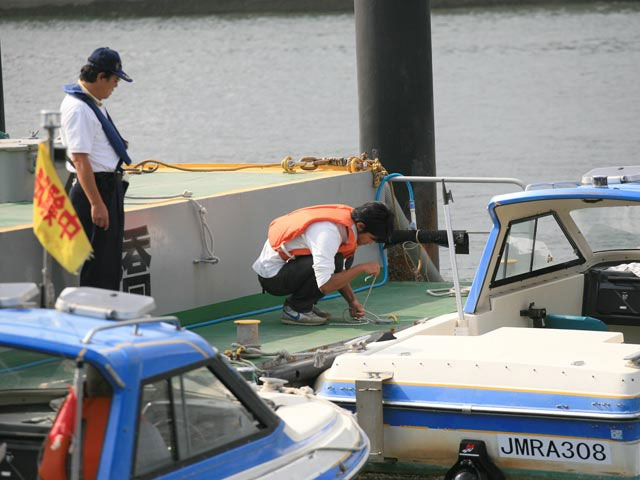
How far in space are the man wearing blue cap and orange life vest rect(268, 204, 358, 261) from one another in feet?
4.17

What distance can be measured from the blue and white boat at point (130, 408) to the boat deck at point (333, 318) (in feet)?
9.29

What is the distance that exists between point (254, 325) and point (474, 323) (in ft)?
4.46

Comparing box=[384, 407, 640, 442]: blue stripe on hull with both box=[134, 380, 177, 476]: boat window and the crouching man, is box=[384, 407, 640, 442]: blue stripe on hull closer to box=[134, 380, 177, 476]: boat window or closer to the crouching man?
box=[134, 380, 177, 476]: boat window

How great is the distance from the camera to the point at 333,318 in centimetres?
877

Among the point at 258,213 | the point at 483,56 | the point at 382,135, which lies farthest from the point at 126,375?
the point at 483,56

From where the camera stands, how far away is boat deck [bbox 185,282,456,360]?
797 cm

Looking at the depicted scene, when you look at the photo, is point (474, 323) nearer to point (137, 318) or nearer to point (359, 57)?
point (137, 318)

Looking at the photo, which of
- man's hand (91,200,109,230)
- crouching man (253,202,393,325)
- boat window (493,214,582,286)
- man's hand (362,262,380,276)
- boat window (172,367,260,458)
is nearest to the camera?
boat window (172,367,260,458)

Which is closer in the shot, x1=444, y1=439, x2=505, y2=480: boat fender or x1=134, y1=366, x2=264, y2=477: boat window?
x1=134, y1=366, x2=264, y2=477: boat window

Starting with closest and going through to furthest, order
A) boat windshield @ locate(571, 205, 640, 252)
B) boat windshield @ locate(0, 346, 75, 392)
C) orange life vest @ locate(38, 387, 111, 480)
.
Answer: orange life vest @ locate(38, 387, 111, 480) < boat windshield @ locate(0, 346, 75, 392) < boat windshield @ locate(571, 205, 640, 252)

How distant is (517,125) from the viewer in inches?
1150

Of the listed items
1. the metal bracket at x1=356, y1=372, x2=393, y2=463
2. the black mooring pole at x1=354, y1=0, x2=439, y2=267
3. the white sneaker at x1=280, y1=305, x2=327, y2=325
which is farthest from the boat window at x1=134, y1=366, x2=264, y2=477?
the black mooring pole at x1=354, y1=0, x2=439, y2=267

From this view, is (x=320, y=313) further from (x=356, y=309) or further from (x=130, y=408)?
(x=130, y=408)

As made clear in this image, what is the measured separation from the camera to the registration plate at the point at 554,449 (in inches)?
220
